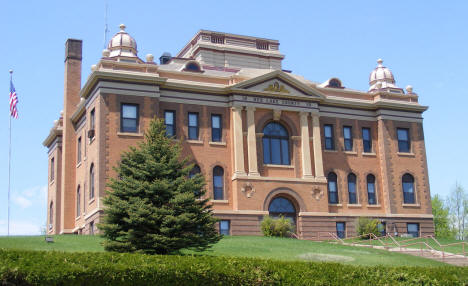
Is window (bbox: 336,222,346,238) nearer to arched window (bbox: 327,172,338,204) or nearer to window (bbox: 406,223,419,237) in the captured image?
arched window (bbox: 327,172,338,204)

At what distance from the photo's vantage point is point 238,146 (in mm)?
45812

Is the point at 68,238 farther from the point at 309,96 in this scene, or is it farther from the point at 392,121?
the point at 392,121

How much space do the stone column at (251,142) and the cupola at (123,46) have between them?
27.7 feet

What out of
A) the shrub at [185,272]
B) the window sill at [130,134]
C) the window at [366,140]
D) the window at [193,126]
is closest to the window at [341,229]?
the window at [366,140]

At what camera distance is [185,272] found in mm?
21750

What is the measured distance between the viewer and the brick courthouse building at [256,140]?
145 feet

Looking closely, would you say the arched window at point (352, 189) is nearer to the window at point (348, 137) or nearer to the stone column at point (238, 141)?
the window at point (348, 137)

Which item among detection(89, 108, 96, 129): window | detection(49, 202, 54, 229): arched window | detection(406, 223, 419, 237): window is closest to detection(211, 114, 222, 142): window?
detection(89, 108, 96, 129): window

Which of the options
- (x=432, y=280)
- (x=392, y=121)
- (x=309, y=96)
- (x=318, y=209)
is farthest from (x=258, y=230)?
(x=432, y=280)

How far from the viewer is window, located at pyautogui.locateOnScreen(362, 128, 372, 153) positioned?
51156 mm

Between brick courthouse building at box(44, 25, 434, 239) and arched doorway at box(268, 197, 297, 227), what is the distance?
0.07 metres

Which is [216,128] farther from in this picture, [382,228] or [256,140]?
[382,228]

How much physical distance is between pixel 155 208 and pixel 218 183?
676 inches

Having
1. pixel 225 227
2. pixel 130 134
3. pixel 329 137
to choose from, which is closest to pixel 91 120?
pixel 130 134
